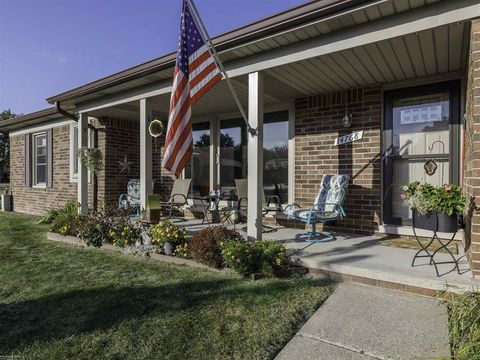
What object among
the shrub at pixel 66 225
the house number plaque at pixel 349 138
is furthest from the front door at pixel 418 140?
the shrub at pixel 66 225

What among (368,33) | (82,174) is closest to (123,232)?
(82,174)

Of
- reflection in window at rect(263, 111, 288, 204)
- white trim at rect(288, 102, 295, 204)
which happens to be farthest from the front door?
reflection in window at rect(263, 111, 288, 204)

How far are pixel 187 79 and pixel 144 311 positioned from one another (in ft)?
7.65

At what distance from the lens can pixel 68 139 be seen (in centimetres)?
829

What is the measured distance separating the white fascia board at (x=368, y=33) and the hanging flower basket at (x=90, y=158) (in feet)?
12.7

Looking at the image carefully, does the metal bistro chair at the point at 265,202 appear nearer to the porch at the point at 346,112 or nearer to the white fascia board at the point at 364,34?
the porch at the point at 346,112

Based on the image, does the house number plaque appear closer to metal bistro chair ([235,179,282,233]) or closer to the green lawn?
metal bistro chair ([235,179,282,233])

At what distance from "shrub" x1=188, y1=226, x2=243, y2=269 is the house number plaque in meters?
2.40

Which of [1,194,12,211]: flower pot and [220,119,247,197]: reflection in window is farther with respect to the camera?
[1,194,12,211]: flower pot

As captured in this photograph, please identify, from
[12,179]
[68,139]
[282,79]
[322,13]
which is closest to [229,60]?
[282,79]

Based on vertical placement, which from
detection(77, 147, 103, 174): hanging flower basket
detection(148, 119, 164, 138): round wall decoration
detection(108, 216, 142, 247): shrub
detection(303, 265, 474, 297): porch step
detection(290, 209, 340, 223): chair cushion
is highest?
detection(148, 119, 164, 138): round wall decoration

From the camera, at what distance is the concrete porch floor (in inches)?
109

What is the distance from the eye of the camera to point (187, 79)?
138 inches

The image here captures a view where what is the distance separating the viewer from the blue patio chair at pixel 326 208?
4.32 meters
